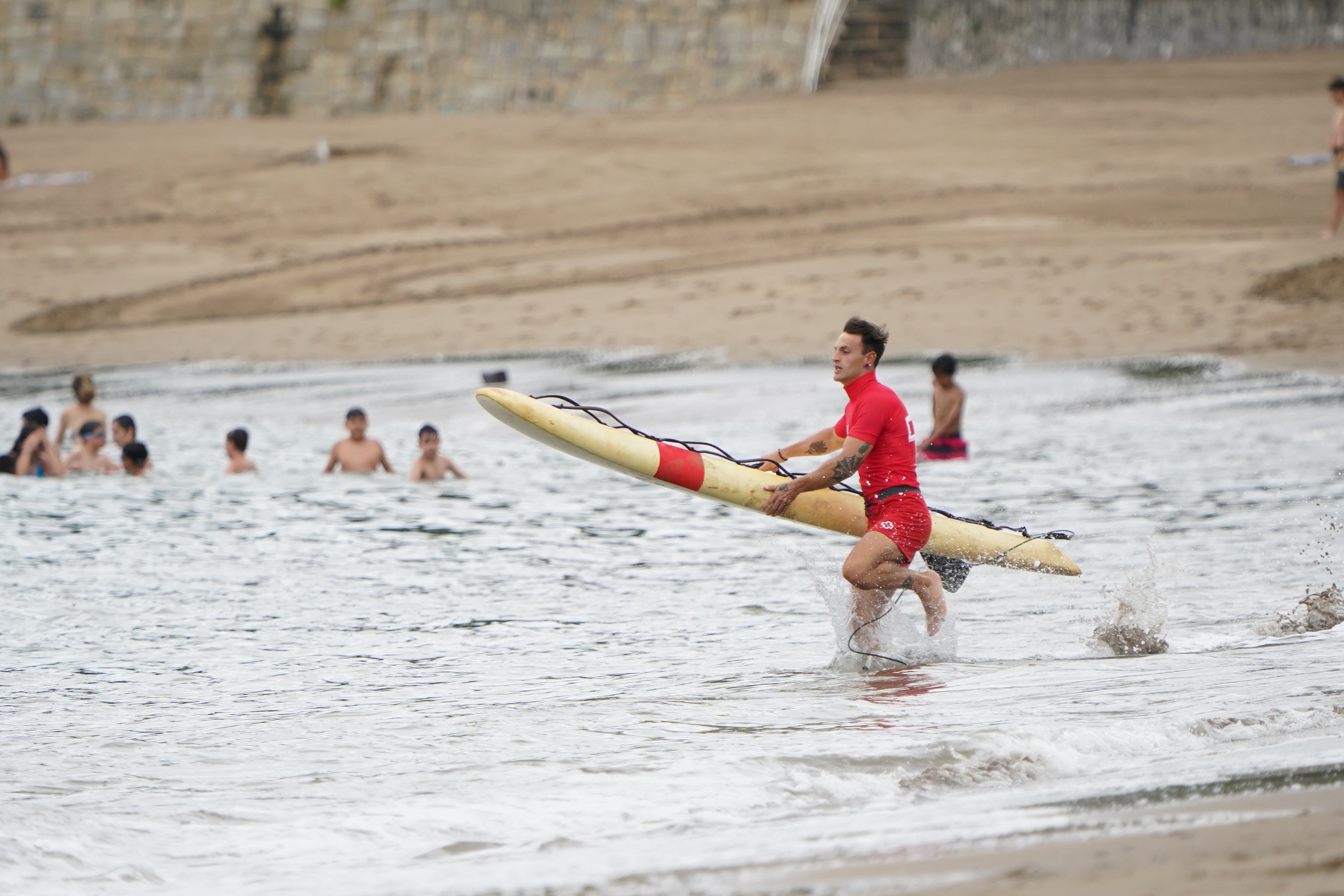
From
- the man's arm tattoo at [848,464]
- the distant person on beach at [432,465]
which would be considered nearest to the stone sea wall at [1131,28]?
the distant person on beach at [432,465]

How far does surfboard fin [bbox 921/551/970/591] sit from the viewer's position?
710 centimetres

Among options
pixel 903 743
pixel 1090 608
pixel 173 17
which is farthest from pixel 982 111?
pixel 903 743

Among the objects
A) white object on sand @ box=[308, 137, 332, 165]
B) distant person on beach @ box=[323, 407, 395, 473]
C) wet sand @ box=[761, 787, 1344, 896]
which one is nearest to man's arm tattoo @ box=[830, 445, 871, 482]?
wet sand @ box=[761, 787, 1344, 896]

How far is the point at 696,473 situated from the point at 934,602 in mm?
1237

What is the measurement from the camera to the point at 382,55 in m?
28.4

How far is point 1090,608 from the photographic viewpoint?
7.77 m

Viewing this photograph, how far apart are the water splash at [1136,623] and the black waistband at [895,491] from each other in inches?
43.3

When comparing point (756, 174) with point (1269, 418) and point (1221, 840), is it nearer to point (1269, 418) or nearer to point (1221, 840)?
point (1269, 418)

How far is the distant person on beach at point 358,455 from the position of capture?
12.4 meters

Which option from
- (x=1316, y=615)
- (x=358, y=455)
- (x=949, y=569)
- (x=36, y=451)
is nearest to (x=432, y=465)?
(x=358, y=455)

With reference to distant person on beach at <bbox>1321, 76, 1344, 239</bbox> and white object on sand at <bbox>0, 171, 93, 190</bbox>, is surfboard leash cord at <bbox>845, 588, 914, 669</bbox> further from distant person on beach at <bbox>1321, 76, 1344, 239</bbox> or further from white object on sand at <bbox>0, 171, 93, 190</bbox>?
white object on sand at <bbox>0, 171, 93, 190</bbox>

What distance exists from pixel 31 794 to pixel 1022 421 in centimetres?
1050

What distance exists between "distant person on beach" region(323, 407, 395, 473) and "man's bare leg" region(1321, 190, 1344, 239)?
11302 millimetres

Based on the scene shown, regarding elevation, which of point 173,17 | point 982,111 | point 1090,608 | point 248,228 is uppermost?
point 173,17
